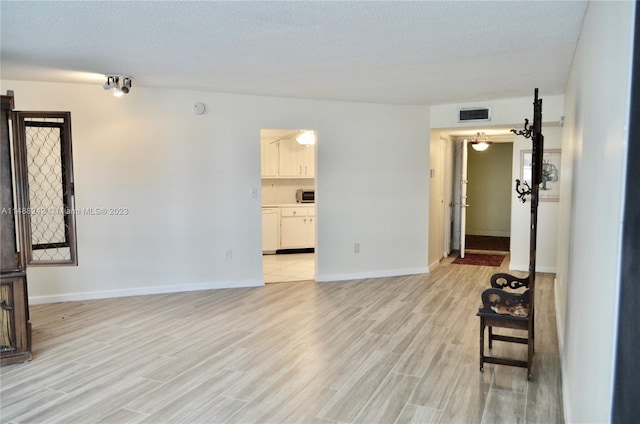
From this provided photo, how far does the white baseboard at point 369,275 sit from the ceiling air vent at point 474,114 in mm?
2172

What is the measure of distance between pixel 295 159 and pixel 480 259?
12.2 feet

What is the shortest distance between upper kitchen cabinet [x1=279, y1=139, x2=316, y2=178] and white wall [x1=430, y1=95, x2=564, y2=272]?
2743 mm

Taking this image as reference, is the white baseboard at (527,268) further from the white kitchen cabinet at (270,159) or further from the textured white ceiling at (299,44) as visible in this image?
the white kitchen cabinet at (270,159)

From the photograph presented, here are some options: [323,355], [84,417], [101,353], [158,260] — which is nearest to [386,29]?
[323,355]

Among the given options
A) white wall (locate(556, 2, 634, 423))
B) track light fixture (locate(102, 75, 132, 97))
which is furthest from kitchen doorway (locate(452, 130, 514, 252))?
white wall (locate(556, 2, 634, 423))

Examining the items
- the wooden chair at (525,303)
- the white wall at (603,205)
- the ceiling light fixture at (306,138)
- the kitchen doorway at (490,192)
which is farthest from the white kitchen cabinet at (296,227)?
the white wall at (603,205)

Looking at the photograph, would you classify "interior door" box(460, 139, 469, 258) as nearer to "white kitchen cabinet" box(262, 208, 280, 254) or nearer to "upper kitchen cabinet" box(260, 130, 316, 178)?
"upper kitchen cabinet" box(260, 130, 316, 178)

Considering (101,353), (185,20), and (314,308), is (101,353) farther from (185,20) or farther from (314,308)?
(185,20)

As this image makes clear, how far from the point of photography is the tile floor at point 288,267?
611cm

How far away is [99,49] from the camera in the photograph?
343cm

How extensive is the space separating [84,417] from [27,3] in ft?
7.93

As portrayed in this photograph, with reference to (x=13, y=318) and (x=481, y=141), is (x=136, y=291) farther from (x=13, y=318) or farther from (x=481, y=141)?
(x=481, y=141)

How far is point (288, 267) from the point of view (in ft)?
22.3

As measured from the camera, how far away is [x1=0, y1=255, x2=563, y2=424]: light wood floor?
261cm
